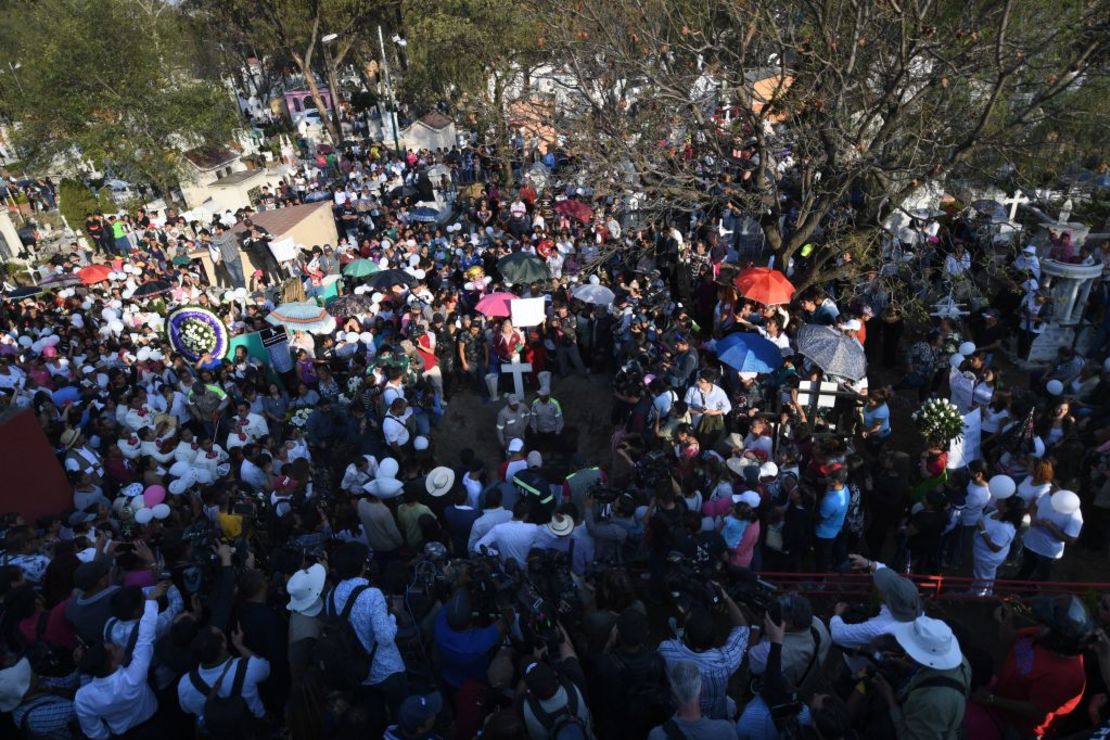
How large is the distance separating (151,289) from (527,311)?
785 centimetres

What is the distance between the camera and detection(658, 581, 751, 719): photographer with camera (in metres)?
4.07

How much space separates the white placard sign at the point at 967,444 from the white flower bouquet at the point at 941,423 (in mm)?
134

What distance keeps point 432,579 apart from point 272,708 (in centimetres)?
147

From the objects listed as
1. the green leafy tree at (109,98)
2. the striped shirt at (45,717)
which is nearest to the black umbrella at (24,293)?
the green leafy tree at (109,98)

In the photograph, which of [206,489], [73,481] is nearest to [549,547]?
[206,489]

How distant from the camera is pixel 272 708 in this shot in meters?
5.06

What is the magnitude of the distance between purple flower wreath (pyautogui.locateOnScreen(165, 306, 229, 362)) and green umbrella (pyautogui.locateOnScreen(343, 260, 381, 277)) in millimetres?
2594

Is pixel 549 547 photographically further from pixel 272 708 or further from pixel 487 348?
pixel 487 348

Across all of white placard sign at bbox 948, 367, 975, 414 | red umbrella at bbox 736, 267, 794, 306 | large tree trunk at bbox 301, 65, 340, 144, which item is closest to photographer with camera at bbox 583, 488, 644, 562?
white placard sign at bbox 948, 367, 975, 414

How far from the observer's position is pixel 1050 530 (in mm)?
5664

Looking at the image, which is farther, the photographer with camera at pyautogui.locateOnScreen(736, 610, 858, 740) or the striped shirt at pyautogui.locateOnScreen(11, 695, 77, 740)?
the striped shirt at pyautogui.locateOnScreen(11, 695, 77, 740)

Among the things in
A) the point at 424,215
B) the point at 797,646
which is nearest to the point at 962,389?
the point at 797,646

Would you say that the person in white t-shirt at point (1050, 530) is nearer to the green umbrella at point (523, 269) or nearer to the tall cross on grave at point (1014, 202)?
the green umbrella at point (523, 269)

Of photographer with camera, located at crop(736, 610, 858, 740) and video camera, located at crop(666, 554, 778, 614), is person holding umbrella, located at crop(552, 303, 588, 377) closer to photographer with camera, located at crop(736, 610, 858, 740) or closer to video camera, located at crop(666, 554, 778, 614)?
video camera, located at crop(666, 554, 778, 614)
